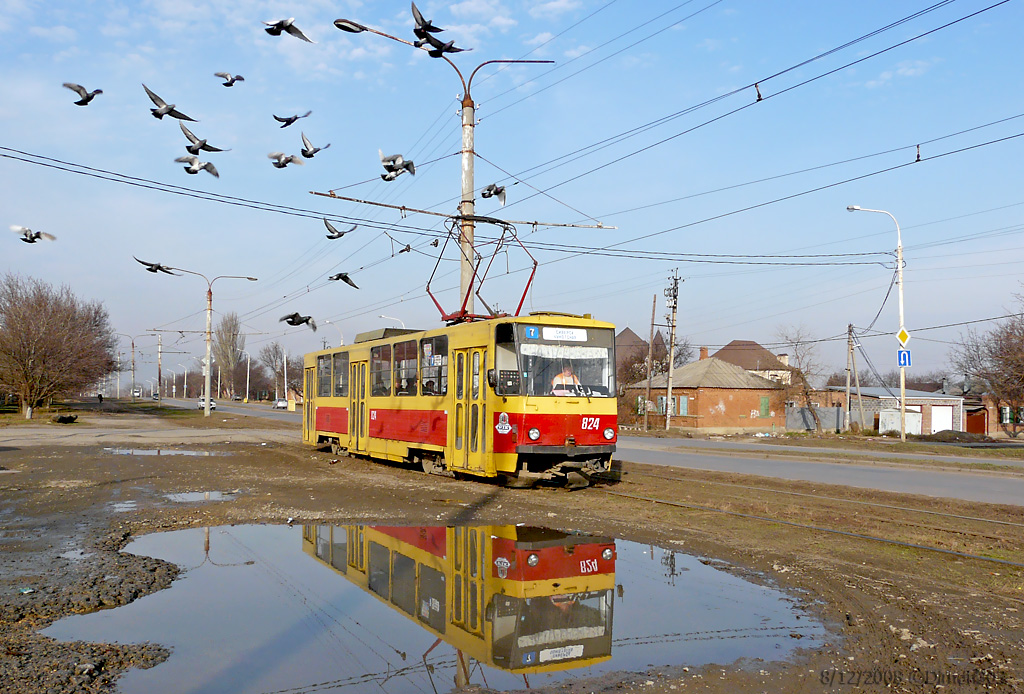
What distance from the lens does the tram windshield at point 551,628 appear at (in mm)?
5785

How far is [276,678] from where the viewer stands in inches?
207

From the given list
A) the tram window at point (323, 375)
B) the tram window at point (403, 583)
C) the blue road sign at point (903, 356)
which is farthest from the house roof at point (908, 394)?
the tram window at point (403, 583)

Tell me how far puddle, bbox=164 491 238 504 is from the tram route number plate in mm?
9172

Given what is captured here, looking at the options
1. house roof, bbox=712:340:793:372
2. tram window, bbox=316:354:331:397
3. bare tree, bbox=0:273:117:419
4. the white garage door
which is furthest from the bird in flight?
house roof, bbox=712:340:793:372

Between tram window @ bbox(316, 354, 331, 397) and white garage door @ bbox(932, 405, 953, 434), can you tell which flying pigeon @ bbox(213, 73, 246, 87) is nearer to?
tram window @ bbox(316, 354, 331, 397)

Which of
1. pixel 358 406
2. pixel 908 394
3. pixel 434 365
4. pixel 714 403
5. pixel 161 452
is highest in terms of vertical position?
pixel 434 365

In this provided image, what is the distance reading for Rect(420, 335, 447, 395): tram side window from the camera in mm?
17172

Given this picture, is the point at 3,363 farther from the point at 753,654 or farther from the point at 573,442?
the point at 753,654

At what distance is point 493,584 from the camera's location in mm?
7793

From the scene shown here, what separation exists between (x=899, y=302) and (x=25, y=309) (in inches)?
1820

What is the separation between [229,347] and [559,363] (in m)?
82.0

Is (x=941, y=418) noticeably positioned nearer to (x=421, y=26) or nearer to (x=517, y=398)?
(x=517, y=398)

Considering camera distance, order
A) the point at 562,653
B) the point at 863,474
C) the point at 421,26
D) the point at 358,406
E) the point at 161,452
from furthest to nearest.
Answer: the point at 161,452 < the point at 358,406 < the point at 863,474 < the point at 421,26 < the point at 562,653

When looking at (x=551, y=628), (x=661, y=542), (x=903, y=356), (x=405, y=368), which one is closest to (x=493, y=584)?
(x=551, y=628)
